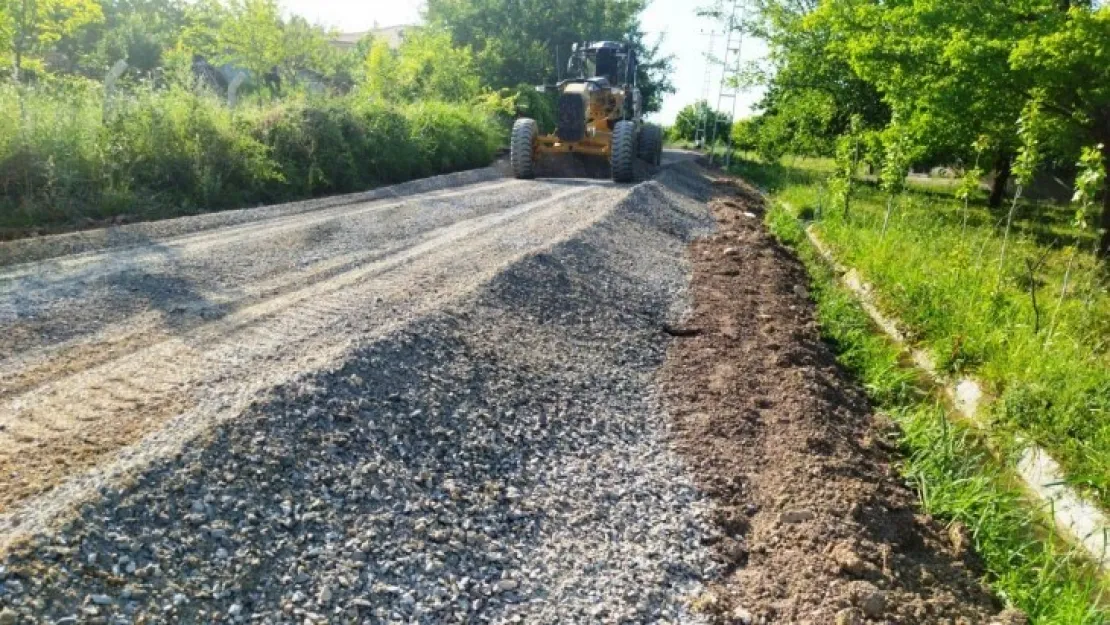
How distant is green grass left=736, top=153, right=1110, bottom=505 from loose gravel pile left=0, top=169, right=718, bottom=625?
2.47 metres

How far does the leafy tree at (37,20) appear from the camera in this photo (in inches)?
485

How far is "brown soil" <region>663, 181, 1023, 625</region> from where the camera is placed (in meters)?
3.15

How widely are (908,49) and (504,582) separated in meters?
14.2

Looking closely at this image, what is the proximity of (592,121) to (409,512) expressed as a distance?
1459 centimetres

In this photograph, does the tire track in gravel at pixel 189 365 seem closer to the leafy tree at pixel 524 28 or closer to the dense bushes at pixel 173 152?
the dense bushes at pixel 173 152

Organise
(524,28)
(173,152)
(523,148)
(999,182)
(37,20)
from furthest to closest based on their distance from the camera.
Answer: (524,28), (999,182), (523,148), (37,20), (173,152)

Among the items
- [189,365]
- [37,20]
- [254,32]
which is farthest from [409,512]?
[254,32]

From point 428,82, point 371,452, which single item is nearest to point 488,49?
point 428,82

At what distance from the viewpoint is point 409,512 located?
324 cm

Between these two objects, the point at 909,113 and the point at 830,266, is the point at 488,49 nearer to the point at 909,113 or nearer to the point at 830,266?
the point at 909,113

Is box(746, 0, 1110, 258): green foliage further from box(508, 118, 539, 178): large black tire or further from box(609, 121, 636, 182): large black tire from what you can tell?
box(508, 118, 539, 178): large black tire

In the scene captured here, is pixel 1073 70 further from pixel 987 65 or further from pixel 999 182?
pixel 999 182

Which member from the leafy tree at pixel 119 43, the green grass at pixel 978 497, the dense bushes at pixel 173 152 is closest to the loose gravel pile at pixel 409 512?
the green grass at pixel 978 497

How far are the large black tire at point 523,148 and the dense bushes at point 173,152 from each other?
7.37ft
